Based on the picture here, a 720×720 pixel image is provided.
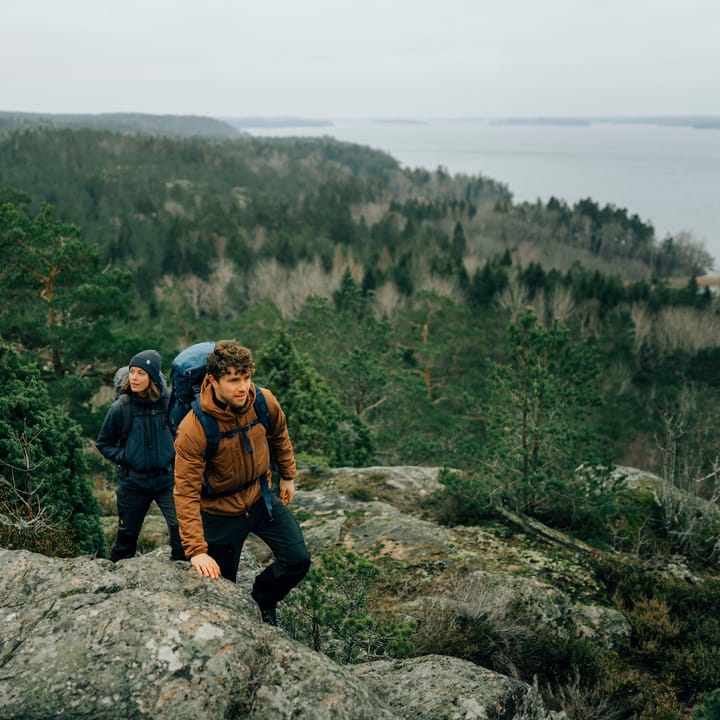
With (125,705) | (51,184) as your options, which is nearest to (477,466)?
(125,705)

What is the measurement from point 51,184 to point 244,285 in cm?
4843

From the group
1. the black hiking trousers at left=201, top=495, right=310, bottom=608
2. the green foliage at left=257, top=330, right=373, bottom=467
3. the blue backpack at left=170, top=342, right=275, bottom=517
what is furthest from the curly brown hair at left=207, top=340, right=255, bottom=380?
the green foliage at left=257, top=330, right=373, bottom=467

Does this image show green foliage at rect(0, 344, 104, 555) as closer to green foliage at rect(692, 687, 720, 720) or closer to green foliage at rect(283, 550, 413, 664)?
green foliage at rect(283, 550, 413, 664)

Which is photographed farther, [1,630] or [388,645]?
[388,645]

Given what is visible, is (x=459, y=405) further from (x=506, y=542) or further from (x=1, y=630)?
(x=1, y=630)

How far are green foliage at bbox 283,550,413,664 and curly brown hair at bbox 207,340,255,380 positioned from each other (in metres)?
1.87

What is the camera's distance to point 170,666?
309 cm

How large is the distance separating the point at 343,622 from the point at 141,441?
2.16 meters

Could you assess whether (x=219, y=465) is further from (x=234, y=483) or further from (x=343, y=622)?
(x=343, y=622)

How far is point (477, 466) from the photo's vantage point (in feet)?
34.0

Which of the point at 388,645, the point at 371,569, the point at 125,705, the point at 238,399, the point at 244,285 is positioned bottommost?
the point at 244,285

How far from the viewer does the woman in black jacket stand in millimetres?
4902

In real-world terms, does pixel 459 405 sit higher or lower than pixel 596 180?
lower

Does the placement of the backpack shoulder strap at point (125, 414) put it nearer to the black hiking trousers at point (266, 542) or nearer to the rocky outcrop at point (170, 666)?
the rocky outcrop at point (170, 666)
